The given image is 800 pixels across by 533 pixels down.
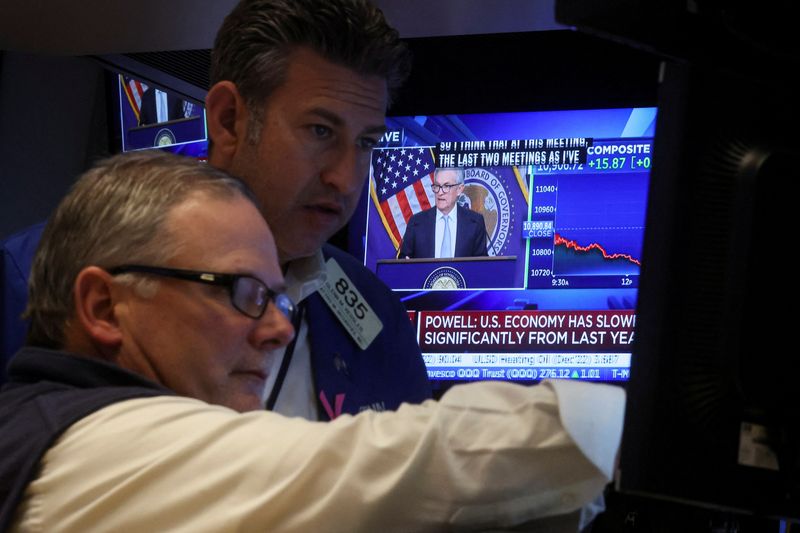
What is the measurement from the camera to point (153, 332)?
58.2 inches

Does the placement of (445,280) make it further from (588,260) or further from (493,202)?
(588,260)

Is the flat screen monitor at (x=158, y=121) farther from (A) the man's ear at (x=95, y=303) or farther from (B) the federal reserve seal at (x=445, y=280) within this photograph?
(A) the man's ear at (x=95, y=303)

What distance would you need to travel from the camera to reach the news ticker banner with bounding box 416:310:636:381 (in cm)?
376

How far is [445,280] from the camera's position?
156 inches

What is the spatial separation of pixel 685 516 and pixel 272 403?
1466 mm

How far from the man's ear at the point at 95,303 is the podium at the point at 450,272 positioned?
7.98ft

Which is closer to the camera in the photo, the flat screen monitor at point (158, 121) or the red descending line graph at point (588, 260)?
the red descending line graph at point (588, 260)

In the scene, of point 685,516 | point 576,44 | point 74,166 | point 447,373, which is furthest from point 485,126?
point 74,166

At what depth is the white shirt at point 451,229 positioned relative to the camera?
156 inches

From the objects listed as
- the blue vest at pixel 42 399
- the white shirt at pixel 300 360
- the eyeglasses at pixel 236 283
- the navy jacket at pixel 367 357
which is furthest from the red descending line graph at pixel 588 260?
the blue vest at pixel 42 399

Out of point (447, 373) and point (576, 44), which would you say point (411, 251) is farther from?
point (576, 44)

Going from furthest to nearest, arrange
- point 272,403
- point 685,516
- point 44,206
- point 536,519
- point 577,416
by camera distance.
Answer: point 44,206
point 685,516
point 272,403
point 536,519
point 577,416

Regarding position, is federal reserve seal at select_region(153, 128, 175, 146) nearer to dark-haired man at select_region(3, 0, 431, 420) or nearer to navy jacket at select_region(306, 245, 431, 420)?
navy jacket at select_region(306, 245, 431, 420)

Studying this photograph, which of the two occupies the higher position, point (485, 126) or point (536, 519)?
point (485, 126)
